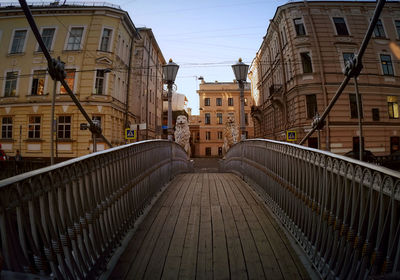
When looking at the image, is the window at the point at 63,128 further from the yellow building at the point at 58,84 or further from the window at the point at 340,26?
the window at the point at 340,26

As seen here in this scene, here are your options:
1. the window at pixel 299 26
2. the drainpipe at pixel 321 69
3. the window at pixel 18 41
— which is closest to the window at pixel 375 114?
the drainpipe at pixel 321 69

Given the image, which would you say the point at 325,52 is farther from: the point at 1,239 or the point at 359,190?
the point at 1,239

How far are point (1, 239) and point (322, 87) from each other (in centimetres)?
2104

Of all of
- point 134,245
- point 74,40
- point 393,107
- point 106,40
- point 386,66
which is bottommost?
point 134,245

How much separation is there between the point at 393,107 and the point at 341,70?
5.40 meters

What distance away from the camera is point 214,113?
44.7 metres

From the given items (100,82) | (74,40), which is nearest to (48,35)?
(74,40)

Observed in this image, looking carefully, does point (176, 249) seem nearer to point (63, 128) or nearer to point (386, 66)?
point (63, 128)

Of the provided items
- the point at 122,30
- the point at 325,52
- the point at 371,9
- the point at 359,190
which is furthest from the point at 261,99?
the point at 359,190

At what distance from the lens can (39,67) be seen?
688 inches

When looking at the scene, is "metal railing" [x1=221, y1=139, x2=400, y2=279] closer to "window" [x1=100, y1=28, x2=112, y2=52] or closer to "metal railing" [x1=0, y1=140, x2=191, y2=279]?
"metal railing" [x1=0, y1=140, x2=191, y2=279]

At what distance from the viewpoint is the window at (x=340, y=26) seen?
1891 centimetres

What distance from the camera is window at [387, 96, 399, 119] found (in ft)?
59.2

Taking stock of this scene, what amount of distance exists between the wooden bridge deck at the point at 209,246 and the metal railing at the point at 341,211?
1.12 ft
